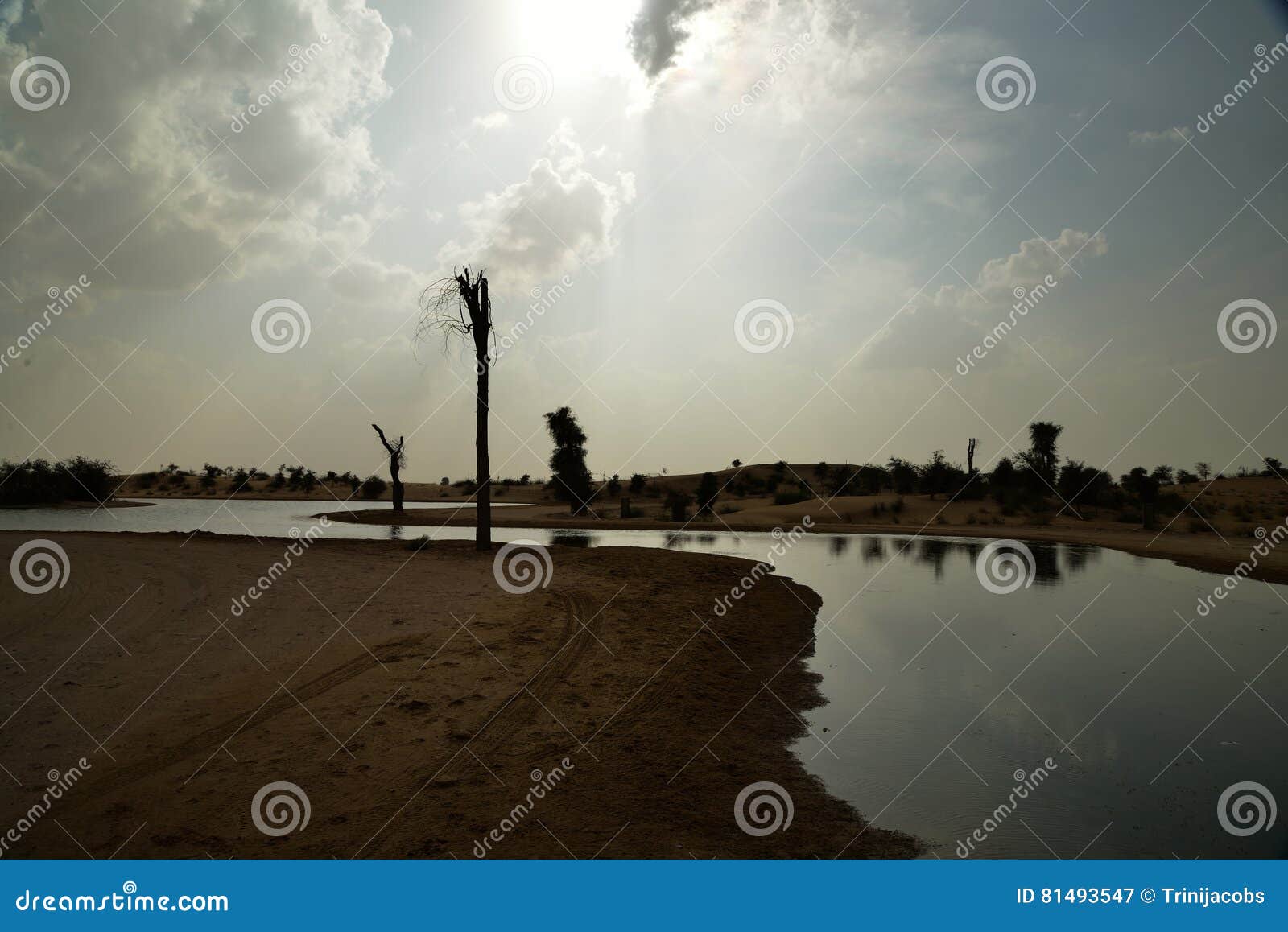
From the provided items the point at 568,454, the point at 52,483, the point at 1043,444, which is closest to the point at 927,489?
the point at 1043,444

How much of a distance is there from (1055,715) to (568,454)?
40.8 metres

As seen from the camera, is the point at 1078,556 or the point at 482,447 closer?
the point at 482,447

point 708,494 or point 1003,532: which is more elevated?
point 1003,532

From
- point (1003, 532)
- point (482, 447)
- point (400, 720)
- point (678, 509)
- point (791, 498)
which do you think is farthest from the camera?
point (791, 498)

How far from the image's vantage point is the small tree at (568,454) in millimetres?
46031

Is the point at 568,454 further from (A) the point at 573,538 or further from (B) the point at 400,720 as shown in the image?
(B) the point at 400,720

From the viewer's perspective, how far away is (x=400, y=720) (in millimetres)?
5734

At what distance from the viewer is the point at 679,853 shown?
13.4 ft

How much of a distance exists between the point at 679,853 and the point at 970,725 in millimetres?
3740

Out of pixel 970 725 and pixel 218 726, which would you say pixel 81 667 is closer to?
pixel 218 726

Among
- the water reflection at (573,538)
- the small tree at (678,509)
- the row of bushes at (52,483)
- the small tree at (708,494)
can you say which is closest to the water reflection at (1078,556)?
the water reflection at (573,538)

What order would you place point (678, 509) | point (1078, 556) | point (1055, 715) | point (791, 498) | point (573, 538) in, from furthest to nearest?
point (791, 498), point (678, 509), point (573, 538), point (1078, 556), point (1055, 715)

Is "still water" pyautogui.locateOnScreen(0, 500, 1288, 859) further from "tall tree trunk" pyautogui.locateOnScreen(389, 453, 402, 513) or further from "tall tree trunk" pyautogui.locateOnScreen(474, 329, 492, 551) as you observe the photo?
"tall tree trunk" pyautogui.locateOnScreen(389, 453, 402, 513)

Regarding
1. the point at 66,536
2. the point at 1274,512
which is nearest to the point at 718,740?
the point at 66,536
